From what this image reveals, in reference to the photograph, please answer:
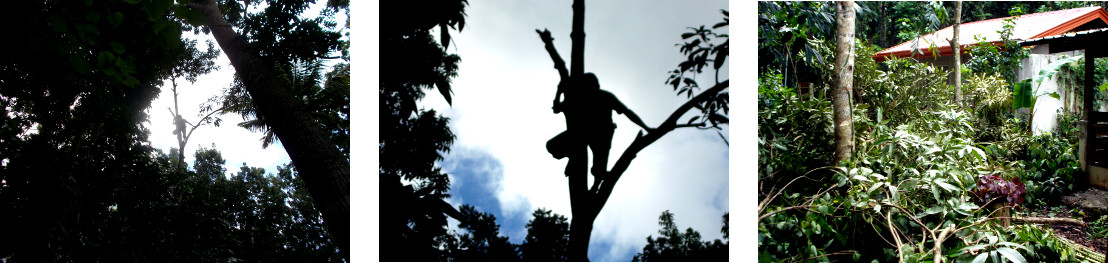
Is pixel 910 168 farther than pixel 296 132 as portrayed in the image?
No

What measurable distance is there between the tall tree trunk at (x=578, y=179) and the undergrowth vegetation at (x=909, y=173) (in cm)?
72

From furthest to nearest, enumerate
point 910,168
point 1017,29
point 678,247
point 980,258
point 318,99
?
point 1017,29
point 318,99
point 910,168
point 980,258
point 678,247

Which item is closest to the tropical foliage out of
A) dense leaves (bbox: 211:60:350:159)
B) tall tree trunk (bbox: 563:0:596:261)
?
tall tree trunk (bbox: 563:0:596:261)

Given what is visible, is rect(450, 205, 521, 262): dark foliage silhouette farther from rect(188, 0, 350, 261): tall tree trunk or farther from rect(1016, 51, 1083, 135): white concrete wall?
rect(1016, 51, 1083, 135): white concrete wall

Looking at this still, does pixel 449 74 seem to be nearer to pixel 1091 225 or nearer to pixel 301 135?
pixel 301 135

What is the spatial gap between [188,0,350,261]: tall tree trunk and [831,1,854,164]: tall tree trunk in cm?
183

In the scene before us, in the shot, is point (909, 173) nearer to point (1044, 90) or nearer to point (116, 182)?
point (1044, 90)

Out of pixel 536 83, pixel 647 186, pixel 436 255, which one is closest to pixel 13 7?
pixel 436 255

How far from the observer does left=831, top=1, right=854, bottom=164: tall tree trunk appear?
6.45ft

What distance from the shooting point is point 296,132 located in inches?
81.2

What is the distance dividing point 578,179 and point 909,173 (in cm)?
128

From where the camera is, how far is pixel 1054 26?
234 cm

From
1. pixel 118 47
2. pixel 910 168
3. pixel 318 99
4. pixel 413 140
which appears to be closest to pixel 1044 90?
pixel 910 168

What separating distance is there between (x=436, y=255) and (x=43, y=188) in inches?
62.4
